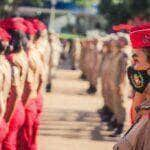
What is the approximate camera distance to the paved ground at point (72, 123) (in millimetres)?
12625

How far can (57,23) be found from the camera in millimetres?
51531

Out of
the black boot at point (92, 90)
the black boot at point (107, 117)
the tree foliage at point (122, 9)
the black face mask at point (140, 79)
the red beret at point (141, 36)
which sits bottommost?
the black boot at point (92, 90)

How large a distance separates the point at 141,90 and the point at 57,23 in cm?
4691

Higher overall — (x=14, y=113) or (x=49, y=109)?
(x=14, y=113)

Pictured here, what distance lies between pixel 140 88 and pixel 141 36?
13.9 inches

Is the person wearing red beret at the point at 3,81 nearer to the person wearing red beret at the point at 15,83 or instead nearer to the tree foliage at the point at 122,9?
the person wearing red beret at the point at 15,83

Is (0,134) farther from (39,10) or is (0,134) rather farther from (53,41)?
(39,10)

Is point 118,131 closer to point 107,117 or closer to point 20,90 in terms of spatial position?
point 107,117

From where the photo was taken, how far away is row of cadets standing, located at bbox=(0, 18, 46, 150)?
803 cm

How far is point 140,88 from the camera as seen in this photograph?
15.6 ft

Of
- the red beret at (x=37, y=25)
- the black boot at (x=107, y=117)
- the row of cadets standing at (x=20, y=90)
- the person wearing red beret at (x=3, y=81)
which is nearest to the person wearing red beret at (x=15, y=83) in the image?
the row of cadets standing at (x=20, y=90)

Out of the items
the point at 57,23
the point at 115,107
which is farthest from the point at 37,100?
the point at 57,23

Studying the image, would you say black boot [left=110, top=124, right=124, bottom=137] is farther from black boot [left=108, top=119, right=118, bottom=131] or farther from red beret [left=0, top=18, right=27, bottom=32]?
red beret [left=0, top=18, right=27, bottom=32]

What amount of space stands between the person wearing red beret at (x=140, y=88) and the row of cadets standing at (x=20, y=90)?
2.85m
